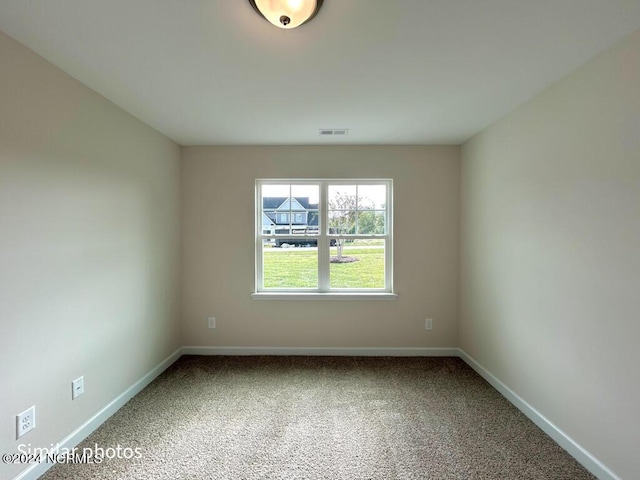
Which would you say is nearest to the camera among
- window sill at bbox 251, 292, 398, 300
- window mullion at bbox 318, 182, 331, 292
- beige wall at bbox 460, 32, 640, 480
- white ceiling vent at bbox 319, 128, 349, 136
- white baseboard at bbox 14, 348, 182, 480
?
beige wall at bbox 460, 32, 640, 480

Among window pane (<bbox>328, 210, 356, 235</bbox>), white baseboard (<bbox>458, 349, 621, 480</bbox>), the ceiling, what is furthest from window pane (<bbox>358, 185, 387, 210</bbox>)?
white baseboard (<bbox>458, 349, 621, 480</bbox>)

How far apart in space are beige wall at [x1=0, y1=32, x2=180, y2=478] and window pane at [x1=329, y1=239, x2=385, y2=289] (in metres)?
1.89

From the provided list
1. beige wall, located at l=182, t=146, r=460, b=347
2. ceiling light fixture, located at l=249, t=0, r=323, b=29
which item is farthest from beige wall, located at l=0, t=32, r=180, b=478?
ceiling light fixture, located at l=249, t=0, r=323, b=29

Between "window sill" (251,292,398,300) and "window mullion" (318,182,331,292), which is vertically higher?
"window mullion" (318,182,331,292)

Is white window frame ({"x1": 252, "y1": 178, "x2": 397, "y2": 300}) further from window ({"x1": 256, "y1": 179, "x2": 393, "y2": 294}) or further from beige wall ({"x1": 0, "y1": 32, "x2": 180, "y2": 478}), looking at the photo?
beige wall ({"x1": 0, "y1": 32, "x2": 180, "y2": 478})

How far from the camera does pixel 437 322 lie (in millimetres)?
3170

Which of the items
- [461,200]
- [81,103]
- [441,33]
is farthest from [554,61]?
[81,103]

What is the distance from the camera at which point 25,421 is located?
1.51 m

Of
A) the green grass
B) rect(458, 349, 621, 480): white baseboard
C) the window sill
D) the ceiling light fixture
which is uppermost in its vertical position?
the ceiling light fixture

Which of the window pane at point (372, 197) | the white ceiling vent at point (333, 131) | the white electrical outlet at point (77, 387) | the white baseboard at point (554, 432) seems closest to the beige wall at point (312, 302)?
the window pane at point (372, 197)

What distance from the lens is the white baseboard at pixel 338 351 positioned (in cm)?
316

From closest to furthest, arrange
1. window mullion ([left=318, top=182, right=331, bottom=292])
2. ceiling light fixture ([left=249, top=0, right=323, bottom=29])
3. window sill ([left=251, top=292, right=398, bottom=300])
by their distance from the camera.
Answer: ceiling light fixture ([left=249, top=0, right=323, bottom=29]) → window sill ([left=251, top=292, right=398, bottom=300]) → window mullion ([left=318, top=182, right=331, bottom=292])

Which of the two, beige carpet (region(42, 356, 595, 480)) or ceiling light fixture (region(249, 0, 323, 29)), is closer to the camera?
ceiling light fixture (region(249, 0, 323, 29))

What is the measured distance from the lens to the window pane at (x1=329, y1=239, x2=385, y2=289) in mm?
3266
